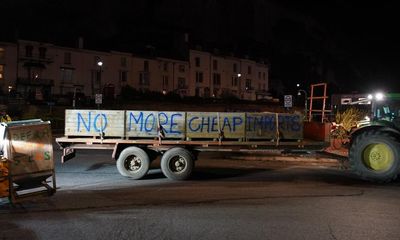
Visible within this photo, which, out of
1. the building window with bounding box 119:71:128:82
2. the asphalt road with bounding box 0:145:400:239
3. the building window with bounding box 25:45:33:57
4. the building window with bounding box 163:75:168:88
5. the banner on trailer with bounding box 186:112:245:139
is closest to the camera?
the asphalt road with bounding box 0:145:400:239

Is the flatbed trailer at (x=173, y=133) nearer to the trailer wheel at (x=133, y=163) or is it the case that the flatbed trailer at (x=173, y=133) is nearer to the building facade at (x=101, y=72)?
the trailer wheel at (x=133, y=163)

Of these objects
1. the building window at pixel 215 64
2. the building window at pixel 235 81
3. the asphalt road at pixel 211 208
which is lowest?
the asphalt road at pixel 211 208

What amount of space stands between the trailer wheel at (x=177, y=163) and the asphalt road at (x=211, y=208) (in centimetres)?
26

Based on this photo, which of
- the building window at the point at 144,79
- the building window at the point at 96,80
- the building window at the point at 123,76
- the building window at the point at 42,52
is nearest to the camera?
the building window at the point at 42,52

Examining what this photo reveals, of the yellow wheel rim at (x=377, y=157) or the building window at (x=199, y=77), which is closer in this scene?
the yellow wheel rim at (x=377, y=157)

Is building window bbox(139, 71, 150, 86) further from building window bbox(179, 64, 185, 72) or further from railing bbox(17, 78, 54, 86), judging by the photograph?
railing bbox(17, 78, 54, 86)

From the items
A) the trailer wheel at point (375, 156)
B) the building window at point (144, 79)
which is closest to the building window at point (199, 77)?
the building window at point (144, 79)

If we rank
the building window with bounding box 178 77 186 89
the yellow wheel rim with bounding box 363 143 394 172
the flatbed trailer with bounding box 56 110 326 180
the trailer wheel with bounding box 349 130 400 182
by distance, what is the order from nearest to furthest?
1. the trailer wheel with bounding box 349 130 400 182
2. the yellow wheel rim with bounding box 363 143 394 172
3. the flatbed trailer with bounding box 56 110 326 180
4. the building window with bounding box 178 77 186 89

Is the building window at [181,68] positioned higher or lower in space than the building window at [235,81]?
higher

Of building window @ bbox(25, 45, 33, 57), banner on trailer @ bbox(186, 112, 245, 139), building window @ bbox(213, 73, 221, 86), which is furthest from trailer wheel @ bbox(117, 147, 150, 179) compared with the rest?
building window @ bbox(213, 73, 221, 86)

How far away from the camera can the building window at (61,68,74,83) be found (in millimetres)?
67750

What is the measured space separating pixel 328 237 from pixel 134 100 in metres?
50.5

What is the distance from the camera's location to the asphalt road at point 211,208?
7828 mm

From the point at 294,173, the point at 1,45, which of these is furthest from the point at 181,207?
the point at 1,45
